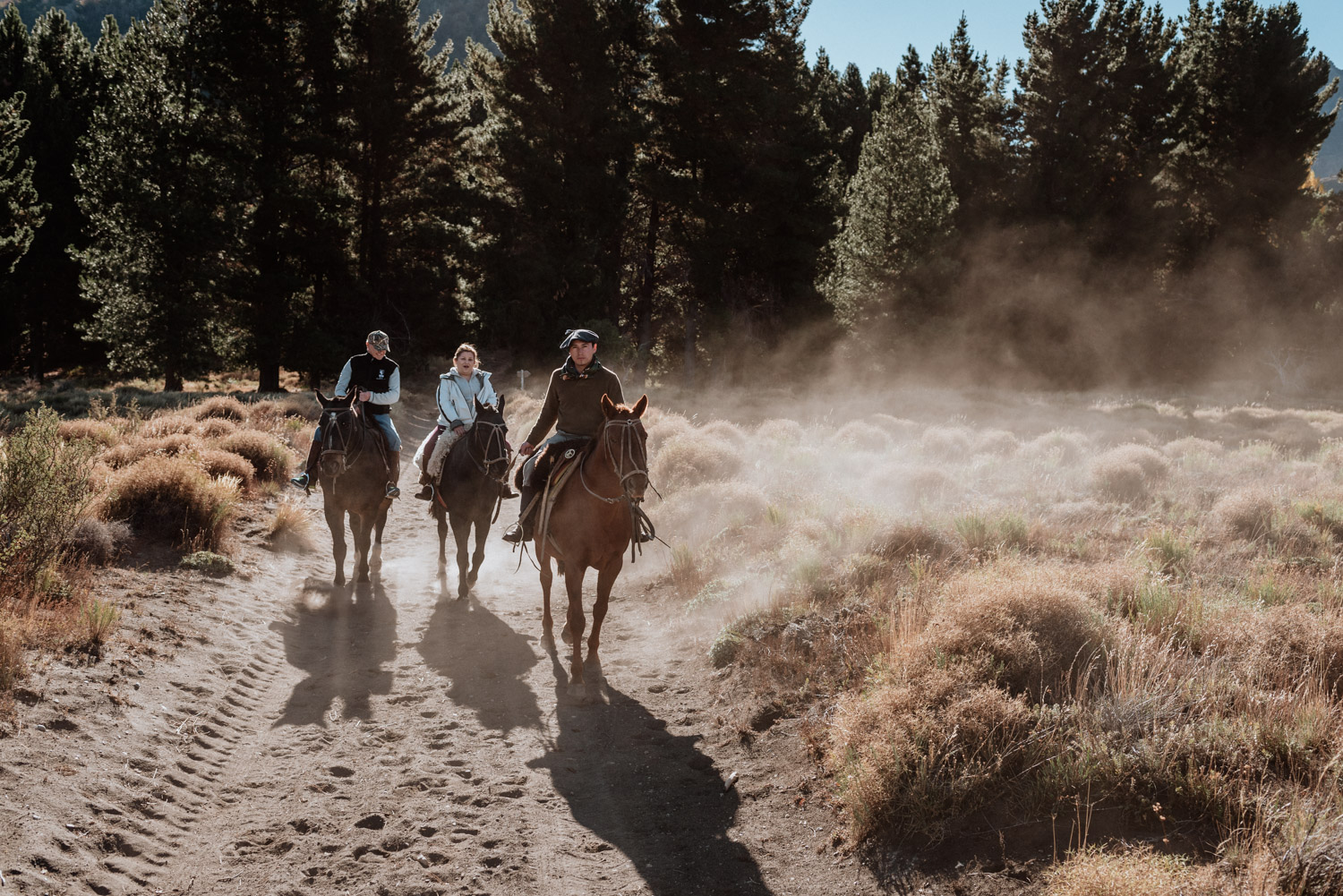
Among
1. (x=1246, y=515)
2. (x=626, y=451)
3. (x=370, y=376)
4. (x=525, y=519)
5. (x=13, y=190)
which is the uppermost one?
(x=13, y=190)

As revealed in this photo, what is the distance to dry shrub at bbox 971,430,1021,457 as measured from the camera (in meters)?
16.9

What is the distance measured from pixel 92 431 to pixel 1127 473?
18955mm

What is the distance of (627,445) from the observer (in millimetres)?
6691

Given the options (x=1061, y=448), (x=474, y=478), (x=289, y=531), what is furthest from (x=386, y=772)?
(x=1061, y=448)

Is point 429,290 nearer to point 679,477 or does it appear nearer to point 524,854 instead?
point 679,477

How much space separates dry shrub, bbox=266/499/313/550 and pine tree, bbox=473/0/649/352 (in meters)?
26.1

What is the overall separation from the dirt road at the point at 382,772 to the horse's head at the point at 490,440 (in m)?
2.36

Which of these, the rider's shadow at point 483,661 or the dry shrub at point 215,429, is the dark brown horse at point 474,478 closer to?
the rider's shadow at point 483,661

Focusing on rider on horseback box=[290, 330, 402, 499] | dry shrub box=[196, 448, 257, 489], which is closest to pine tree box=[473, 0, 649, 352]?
dry shrub box=[196, 448, 257, 489]

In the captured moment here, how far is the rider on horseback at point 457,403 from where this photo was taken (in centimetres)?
1040

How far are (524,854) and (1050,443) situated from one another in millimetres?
15629

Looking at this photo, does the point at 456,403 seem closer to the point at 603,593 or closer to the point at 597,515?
the point at 597,515

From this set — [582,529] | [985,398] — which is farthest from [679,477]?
[985,398]

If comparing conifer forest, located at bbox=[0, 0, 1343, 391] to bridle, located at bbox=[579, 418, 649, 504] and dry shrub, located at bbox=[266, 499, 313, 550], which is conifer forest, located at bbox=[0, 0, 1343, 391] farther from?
bridle, located at bbox=[579, 418, 649, 504]
